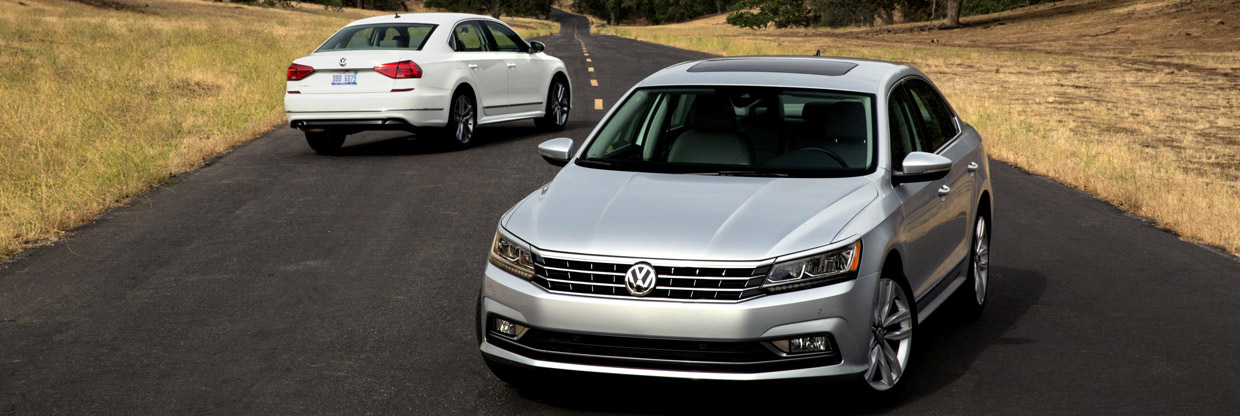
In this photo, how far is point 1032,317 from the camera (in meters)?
6.45

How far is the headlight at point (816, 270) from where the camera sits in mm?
4387

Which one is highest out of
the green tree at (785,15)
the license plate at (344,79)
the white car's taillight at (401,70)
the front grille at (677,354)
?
the white car's taillight at (401,70)

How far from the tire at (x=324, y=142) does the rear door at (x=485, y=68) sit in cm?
166

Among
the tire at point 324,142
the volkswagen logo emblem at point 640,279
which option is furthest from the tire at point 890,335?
the tire at point 324,142

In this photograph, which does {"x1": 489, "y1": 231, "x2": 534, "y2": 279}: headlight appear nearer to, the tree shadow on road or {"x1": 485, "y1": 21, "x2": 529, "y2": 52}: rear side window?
the tree shadow on road

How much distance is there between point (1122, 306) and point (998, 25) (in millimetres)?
63656

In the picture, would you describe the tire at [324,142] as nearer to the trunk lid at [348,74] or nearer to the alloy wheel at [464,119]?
the trunk lid at [348,74]

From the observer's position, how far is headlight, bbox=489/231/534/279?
4.63 meters

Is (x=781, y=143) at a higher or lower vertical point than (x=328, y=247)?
higher

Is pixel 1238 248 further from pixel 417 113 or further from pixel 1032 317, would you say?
pixel 417 113

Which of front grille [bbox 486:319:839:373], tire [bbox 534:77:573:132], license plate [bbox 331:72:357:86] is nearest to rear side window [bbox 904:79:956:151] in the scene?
front grille [bbox 486:319:839:373]

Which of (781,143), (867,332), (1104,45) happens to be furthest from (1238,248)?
(1104,45)

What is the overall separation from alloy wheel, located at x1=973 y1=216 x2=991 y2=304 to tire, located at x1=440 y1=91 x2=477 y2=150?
25.0 feet

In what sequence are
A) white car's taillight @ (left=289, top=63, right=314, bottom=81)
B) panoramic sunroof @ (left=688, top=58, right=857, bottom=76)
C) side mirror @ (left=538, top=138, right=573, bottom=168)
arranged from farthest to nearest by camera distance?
white car's taillight @ (left=289, top=63, right=314, bottom=81) → panoramic sunroof @ (left=688, top=58, right=857, bottom=76) → side mirror @ (left=538, top=138, right=573, bottom=168)
